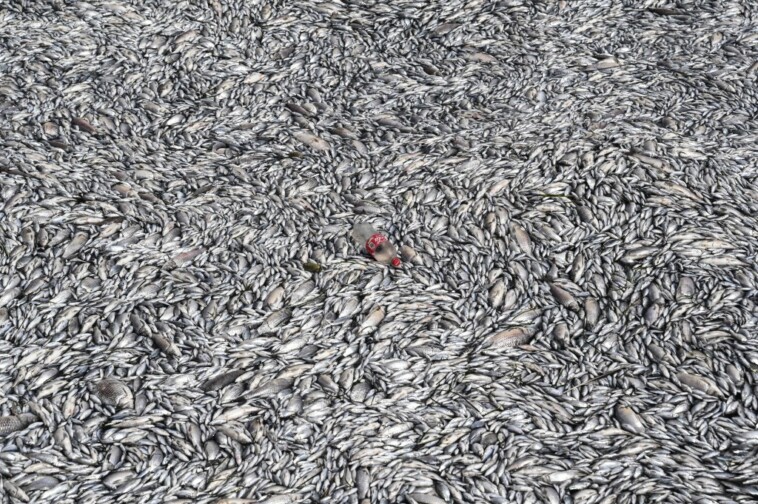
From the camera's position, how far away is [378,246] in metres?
5.98

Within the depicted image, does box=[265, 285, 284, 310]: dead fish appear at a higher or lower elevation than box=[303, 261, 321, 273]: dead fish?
lower

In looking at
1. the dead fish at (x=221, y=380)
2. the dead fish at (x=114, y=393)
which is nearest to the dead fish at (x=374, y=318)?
the dead fish at (x=221, y=380)

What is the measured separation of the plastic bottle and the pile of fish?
0.11 m

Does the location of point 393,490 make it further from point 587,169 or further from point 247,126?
point 247,126

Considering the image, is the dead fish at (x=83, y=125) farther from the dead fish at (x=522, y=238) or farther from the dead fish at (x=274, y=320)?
the dead fish at (x=522, y=238)

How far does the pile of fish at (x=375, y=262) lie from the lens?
4.73 metres

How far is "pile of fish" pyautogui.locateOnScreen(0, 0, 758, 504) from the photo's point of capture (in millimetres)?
4730

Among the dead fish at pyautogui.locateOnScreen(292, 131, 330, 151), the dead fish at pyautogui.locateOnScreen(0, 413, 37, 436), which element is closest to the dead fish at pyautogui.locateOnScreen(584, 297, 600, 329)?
the dead fish at pyautogui.locateOnScreen(292, 131, 330, 151)

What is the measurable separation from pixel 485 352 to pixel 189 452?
1917mm

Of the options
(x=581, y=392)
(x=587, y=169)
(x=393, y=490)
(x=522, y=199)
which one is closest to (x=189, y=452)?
(x=393, y=490)

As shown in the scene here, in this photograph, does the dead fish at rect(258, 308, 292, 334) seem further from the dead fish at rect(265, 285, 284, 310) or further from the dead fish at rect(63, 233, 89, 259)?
the dead fish at rect(63, 233, 89, 259)

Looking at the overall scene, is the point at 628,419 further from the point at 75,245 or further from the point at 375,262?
the point at 75,245

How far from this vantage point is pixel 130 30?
8.18 meters

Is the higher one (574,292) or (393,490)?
(574,292)
